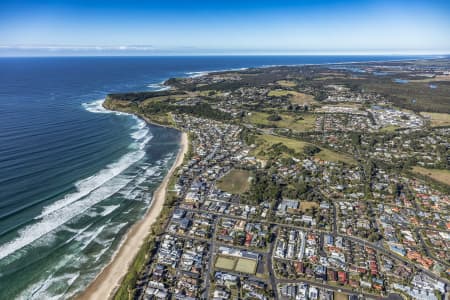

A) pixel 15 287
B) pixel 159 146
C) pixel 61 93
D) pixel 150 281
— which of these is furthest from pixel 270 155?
pixel 61 93

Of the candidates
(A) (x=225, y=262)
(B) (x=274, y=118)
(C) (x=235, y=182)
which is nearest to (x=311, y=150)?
(C) (x=235, y=182)

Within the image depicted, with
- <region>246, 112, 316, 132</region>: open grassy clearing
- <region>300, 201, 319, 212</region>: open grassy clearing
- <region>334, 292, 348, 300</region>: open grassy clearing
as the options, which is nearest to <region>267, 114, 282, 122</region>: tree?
<region>246, 112, 316, 132</region>: open grassy clearing

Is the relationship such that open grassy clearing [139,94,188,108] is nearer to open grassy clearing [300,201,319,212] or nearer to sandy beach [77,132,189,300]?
sandy beach [77,132,189,300]

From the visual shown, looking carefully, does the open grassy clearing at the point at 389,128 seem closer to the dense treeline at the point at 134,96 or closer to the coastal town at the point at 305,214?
the coastal town at the point at 305,214

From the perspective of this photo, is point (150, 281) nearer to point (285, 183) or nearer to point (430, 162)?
point (285, 183)

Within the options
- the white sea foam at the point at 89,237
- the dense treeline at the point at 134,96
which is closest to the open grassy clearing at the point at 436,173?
the white sea foam at the point at 89,237
